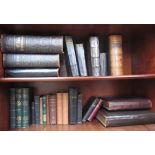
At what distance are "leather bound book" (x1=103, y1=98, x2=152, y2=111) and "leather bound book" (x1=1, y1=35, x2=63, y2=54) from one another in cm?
43

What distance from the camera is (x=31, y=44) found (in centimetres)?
108

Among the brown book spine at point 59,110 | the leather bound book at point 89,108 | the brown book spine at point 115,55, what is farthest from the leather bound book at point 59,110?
the brown book spine at point 115,55

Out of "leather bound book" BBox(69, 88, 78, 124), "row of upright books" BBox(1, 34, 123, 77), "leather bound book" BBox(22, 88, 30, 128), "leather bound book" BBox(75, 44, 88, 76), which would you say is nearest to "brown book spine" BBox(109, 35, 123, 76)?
"row of upright books" BBox(1, 34, 123, 77)

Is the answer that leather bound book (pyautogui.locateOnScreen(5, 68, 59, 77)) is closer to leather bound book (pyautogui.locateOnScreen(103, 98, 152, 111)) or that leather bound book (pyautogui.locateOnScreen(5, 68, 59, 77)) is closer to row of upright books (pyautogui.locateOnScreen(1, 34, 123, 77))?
row of upright books (pyautogui.locateOnScreen(1, 34, 123, 77))

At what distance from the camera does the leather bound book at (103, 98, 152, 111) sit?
1189 millimetres

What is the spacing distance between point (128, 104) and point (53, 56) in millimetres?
534

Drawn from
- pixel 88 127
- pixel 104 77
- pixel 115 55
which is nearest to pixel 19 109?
pixel 88 127

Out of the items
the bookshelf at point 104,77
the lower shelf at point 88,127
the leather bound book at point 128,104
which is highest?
the bookshelf at point 104,77

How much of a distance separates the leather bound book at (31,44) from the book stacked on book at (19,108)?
257 millimetres

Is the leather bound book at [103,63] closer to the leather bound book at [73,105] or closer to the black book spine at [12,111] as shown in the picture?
the leather bound book at [73,105]

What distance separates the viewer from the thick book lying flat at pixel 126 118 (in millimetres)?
1128
